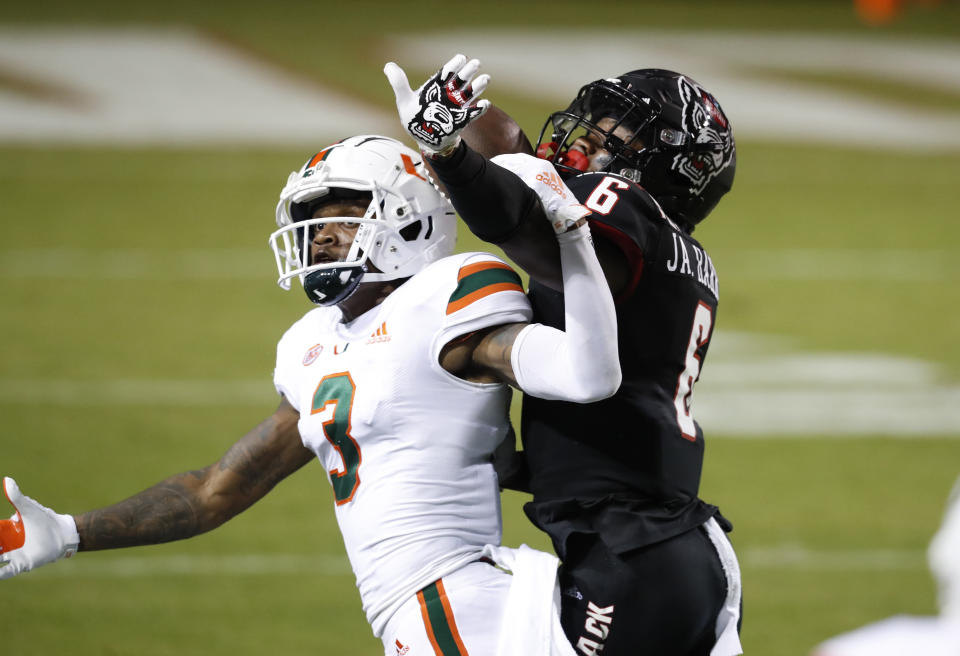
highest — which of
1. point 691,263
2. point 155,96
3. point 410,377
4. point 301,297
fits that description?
point 155,96

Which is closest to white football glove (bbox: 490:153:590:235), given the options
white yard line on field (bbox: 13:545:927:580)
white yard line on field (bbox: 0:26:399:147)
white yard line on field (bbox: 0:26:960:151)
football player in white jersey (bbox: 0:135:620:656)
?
football player in white jersey (bbox: 0:135:620:656)

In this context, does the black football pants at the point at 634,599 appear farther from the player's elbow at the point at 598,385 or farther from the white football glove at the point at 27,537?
the white football glove at the point at 27,537

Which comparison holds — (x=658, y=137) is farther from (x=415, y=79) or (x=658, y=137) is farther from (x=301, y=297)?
(x=415, y=79)

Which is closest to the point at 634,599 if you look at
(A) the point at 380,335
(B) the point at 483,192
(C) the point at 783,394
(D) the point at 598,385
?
(D) the point at 598,385

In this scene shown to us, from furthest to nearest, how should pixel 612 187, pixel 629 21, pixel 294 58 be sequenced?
pixel 629 21 < pixel 294 58 < pixel 612 187

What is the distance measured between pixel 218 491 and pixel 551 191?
1205mm

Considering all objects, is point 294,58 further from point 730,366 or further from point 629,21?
point 730,366

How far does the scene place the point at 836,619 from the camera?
16.3 ft

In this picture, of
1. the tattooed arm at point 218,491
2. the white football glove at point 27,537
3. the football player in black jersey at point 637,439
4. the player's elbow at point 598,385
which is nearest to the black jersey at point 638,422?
the football player in black jersey at point 637,439

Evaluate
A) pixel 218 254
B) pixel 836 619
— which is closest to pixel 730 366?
pixel 836 619

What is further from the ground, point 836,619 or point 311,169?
point 311,169

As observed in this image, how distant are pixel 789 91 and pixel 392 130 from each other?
508 cm

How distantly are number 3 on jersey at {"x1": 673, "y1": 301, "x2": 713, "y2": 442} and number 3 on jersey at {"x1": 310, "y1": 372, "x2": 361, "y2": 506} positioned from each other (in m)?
0.68

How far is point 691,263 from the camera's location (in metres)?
2.72
